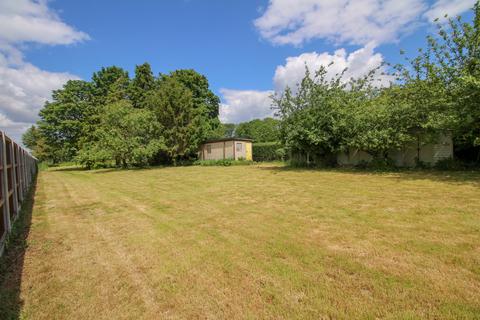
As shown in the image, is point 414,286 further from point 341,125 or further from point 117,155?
point 117,155

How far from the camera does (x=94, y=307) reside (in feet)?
7.99

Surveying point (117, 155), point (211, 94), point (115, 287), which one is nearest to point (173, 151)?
point (117, 155)

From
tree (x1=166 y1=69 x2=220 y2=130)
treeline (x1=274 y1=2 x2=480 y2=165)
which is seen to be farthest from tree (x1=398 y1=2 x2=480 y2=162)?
tree (x1=166 y1=69 x2=220 y2=130)

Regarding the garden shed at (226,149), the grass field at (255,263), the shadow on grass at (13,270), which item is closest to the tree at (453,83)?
the grass field at (255,263)

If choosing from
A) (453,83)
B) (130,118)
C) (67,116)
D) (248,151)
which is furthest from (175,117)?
(453,83)

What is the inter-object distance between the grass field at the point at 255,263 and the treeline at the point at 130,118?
53.6 ft

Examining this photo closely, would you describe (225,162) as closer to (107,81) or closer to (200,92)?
(200,92)

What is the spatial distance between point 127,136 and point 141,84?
1272 centimetres

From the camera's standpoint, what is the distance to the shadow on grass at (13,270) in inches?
96.7

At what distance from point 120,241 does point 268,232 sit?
2532 mm

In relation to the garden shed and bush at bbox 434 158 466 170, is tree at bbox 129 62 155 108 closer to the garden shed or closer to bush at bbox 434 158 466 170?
the garden shed

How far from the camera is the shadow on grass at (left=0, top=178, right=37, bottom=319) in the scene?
8.05ft

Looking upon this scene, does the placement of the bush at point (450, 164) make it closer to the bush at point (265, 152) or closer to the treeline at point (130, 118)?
the bush at point (265, 152)

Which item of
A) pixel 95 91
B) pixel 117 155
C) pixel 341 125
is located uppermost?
pixel 95 91
